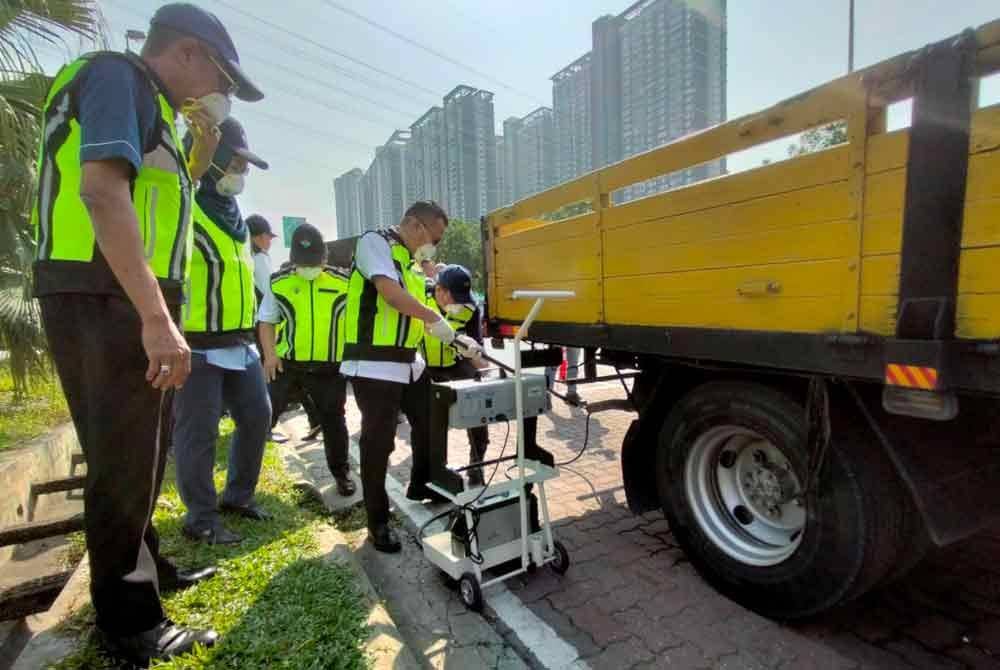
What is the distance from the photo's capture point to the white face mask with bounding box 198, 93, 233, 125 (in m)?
1.91

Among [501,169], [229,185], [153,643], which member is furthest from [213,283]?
[501,169]

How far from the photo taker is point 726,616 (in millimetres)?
2307

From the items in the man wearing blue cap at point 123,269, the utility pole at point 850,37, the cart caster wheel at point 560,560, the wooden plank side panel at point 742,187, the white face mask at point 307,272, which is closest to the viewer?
the man wearing blue cap at point 123,269

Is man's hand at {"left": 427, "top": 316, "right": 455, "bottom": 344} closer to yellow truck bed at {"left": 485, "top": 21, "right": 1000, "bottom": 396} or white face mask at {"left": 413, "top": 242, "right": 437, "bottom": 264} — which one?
white face mask at {"left": 413, "top": 242, "right": 437, "bottom": 264}

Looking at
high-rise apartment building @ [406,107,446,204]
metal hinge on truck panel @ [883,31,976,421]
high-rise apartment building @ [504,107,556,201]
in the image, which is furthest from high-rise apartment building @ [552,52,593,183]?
metal hinge on truck panel @ [883,31,976,421]

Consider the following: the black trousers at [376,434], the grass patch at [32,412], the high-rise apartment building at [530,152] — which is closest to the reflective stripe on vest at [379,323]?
the black trousers at [376,434]

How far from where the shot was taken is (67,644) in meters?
1.87

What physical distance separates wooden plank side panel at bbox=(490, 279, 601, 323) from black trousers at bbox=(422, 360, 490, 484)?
51 cm

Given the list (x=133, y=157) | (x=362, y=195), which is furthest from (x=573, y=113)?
(x=133, y=157)

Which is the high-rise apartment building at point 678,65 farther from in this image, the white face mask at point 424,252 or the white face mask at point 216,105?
the white face mask at point 216,105

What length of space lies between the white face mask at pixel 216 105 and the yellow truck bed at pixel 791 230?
178 cm

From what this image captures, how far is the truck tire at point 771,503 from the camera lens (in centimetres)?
191

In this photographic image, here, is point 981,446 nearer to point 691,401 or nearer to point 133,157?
point 691,401

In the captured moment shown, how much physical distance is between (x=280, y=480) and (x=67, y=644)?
2.10m
